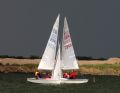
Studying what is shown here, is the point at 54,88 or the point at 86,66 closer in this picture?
the point at 54,88

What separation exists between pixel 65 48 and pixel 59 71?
125 inches

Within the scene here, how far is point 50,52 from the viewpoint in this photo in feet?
347

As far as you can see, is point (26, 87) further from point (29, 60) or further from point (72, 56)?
point (29, 60)

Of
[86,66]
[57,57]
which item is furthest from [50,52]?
[86,66]

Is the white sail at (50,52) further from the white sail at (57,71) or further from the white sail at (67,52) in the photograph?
the white sail at (67,52)

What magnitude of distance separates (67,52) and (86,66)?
58261mm

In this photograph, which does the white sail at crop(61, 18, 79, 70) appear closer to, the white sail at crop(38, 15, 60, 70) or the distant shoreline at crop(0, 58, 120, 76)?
the white sail at crop(38, 15, 60, 70)

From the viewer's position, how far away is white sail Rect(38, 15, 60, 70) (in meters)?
105

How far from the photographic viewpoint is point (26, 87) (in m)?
102

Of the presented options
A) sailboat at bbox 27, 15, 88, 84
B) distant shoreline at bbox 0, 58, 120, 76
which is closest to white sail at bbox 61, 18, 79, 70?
sailboat at bbox 27, 15, 88, 84

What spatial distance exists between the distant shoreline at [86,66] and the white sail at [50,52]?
50159mm

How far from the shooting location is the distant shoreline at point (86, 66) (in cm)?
15838

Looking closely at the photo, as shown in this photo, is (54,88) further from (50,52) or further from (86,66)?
(86,66)

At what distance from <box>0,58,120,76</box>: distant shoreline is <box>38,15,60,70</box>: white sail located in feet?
165
